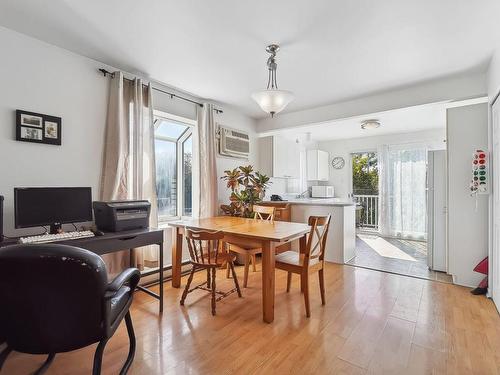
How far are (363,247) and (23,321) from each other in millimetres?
4953

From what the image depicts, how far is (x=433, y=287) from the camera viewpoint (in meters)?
2.97

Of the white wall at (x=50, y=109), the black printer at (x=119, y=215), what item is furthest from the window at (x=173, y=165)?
the black printer at (x=119, y=215)

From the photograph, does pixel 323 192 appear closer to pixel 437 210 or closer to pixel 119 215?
pixel 437 210

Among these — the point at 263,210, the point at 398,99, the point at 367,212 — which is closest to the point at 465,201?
the point at 398,99

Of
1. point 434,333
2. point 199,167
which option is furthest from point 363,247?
point 199,167

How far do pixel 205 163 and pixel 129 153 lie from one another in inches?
44.0

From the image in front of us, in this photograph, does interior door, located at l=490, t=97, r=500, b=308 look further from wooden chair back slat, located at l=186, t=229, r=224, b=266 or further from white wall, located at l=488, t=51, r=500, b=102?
wooden chair back slat, located at l=186, t=229, r=224, b=266

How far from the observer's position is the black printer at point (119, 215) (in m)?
2.26

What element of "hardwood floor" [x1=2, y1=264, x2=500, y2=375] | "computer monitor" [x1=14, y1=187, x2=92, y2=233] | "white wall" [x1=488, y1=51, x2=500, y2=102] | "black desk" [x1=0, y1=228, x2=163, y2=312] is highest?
"white wall" [x1=488, y1=51, x2=500, y2=102]

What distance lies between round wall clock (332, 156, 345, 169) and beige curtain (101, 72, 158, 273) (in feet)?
16.1

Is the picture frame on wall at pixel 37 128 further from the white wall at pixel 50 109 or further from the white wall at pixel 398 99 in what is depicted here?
the white wall at pixel 398 99

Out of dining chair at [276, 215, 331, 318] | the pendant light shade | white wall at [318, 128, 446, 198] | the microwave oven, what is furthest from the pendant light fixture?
white wall at [318, 128, 446, 198]

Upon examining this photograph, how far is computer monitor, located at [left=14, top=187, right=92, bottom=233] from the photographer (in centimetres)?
197

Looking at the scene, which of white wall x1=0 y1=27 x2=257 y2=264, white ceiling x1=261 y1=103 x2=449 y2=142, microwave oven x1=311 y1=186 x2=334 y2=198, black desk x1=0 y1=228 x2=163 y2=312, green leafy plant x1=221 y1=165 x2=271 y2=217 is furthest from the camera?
microwave oven x1=311 y1=186 x2=334 y2=198
